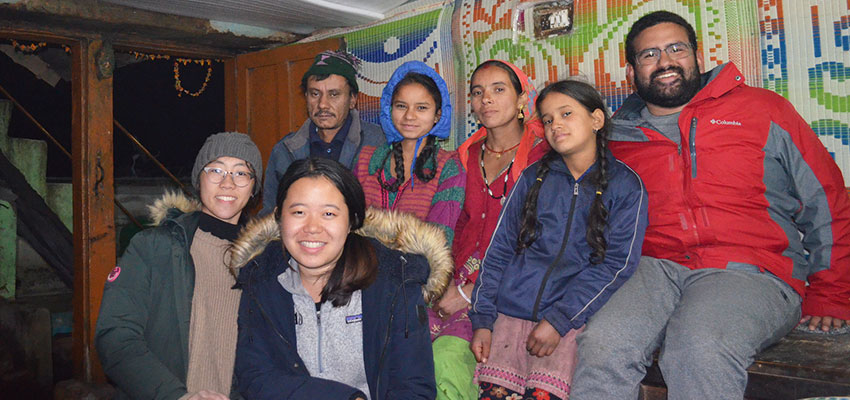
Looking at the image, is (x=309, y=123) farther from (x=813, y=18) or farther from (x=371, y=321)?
(x=813, y=18)

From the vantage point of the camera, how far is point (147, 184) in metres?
9.38

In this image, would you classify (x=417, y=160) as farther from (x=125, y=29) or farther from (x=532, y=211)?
(x=125, y=29)

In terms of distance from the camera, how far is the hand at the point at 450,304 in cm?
248

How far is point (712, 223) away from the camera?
7.64 ft

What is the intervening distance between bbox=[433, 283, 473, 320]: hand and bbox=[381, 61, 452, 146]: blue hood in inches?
29.8

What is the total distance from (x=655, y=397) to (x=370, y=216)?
119 cm

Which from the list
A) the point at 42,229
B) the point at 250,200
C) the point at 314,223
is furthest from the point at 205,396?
the point at 42,229

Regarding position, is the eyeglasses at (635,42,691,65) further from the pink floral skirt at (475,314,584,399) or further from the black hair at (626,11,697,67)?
the pink floral skirt at (475,314,584,399)

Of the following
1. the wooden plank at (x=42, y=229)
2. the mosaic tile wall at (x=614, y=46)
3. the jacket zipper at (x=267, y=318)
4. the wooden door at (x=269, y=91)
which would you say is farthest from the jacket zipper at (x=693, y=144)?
the wooden plank at (x=42, y=229)

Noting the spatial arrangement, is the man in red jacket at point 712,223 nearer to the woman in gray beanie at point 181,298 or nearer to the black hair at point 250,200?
the woman in gray beanie at point 181,298

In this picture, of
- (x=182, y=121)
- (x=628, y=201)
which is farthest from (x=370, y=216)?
(x=182, y=121)

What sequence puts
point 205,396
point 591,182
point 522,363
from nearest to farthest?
point 205,396 → point 522,363 → point 591,182

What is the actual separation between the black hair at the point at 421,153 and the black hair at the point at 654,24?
0.89 m

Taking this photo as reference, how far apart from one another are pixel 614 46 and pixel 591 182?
131 centimetres
